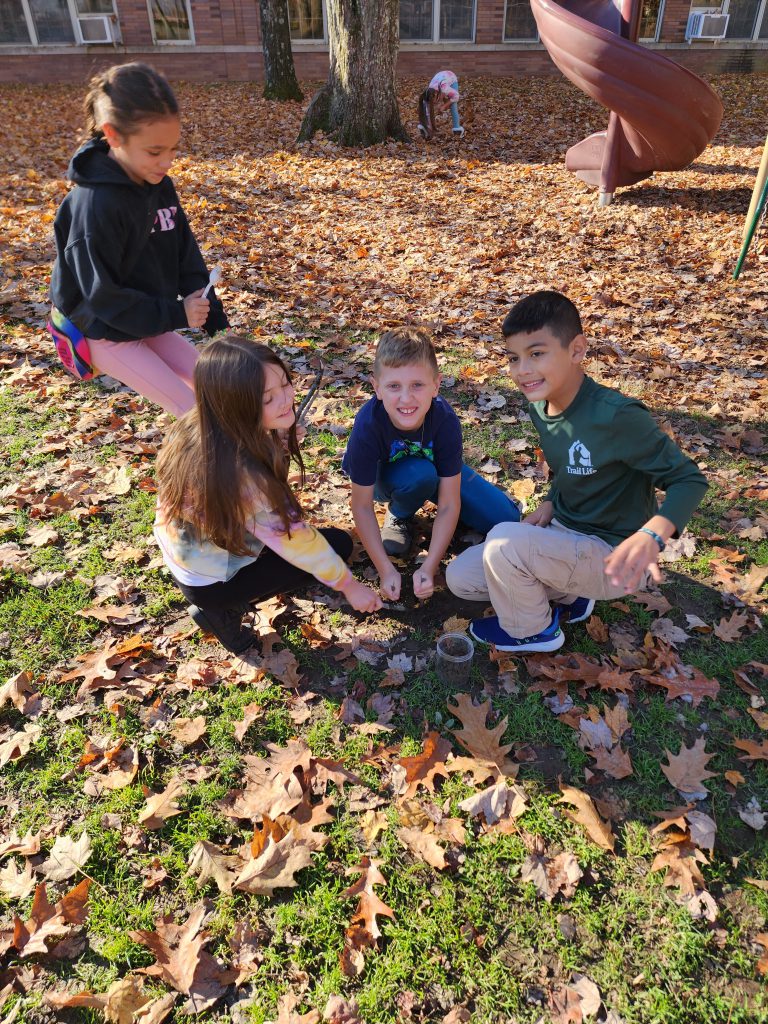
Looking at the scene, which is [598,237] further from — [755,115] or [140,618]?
[755,115]

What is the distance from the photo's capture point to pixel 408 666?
3113 mm

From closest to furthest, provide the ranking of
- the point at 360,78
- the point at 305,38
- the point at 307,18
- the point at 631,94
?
the point at 631,94 < the point at 360,78 < the point at 307,18 < the point at 305,38

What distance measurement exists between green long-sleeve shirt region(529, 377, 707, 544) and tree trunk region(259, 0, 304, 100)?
15.4 metres

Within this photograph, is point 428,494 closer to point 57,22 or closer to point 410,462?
point 410,462

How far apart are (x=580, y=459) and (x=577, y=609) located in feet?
2.67

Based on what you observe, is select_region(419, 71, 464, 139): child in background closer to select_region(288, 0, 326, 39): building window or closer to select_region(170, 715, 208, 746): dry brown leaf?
select_region(288, 0, 326, 39): building window

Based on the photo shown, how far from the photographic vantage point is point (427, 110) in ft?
40.2

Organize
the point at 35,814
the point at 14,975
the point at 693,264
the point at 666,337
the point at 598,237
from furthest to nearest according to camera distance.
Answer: the point at 598,237 → the point at 693,264 → the point at 666,337 → the point at 35,814 → the point at 14,975

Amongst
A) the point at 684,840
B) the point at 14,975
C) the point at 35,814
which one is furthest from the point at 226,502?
the point at 684,840

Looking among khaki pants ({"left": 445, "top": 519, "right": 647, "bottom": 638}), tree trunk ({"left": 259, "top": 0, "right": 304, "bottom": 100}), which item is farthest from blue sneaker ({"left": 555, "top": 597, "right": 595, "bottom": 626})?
tree trunk ({"left": 259, "top": 0, "right": 304, "bottom": 100})

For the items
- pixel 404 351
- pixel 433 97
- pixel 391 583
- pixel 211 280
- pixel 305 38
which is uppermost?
pixel 305 38

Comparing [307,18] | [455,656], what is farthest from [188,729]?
[307,18]

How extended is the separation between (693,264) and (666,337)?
1.92m

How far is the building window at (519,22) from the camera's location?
61.5ft
